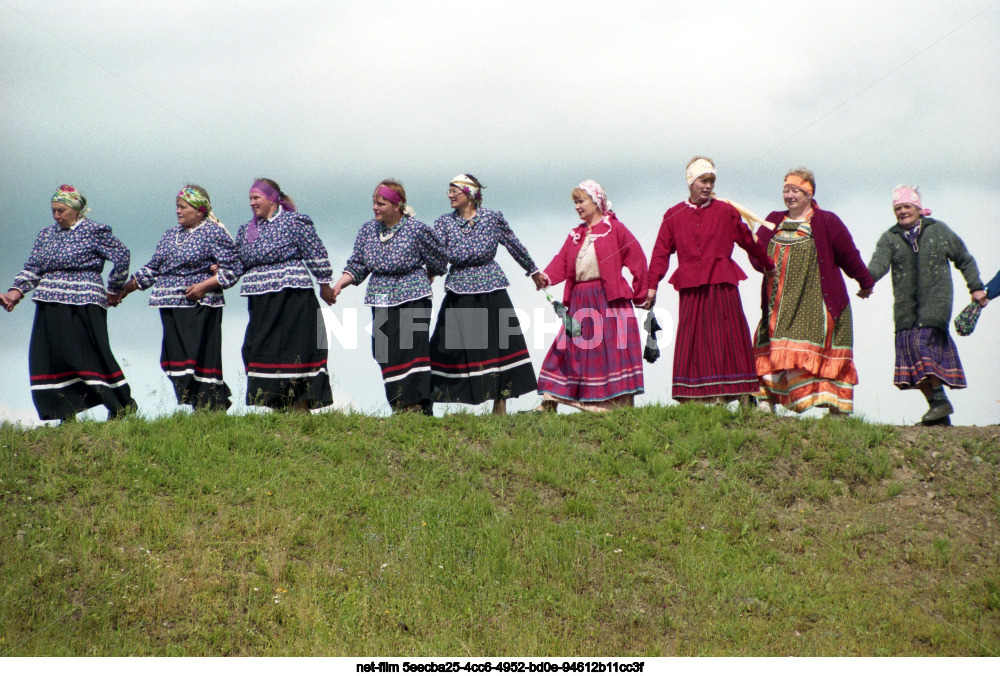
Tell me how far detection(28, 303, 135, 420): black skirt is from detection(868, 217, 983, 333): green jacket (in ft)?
22.8

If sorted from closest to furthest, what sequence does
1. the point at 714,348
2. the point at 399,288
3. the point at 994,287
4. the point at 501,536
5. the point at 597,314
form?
the point at 501,536 → the point at 714,348 → the point at 994,287 → the point at 399,288 → the point at 597,314

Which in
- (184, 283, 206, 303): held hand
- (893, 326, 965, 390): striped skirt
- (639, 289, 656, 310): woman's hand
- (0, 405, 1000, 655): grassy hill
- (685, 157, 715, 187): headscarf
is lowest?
(0, 405, 1000, 655): grassy hill

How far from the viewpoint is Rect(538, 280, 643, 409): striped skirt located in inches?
372

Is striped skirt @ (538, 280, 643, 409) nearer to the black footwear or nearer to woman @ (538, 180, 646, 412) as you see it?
woman @ (538, 180, 646, 412)

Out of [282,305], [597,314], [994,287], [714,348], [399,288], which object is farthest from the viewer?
[597,314]

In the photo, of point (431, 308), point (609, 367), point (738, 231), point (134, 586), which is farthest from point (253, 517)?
point (738, 231)

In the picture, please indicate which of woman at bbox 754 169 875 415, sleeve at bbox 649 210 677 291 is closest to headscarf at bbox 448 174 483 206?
sleeve at bbox 649 210 677 291

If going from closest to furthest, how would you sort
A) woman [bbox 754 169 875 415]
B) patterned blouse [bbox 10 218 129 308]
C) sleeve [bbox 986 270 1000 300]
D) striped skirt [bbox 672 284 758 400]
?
striped skirt [bbox 672 284 758 400] → woman [bbox 754 169 875 415] → sleeve [bbox 986 270 1000 300] → patterned blouse [bbox 10 218 129 308]

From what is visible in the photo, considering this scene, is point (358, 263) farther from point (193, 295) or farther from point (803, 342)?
point (803, 342)

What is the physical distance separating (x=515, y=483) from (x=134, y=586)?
2.84m

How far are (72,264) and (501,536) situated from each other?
15.8ft

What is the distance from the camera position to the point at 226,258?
31.0 feet

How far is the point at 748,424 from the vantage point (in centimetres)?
894

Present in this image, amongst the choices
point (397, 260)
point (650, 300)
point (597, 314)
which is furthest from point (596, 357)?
point (397, 260)
